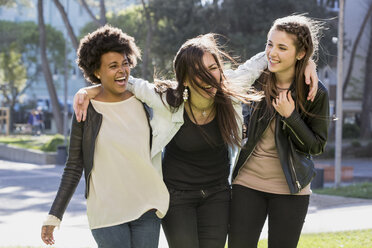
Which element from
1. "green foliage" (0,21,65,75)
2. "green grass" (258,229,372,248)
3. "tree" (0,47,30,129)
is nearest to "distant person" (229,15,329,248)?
"green grass" (258,229,372,248)

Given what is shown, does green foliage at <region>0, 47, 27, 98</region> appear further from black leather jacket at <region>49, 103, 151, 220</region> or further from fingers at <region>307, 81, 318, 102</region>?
fingers at <region>307, 81, 318, 102</region>

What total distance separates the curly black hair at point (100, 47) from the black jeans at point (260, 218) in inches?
45.1

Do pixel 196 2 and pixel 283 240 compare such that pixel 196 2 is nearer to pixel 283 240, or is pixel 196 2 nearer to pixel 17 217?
pixel 17 217

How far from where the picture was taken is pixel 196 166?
3893 millimetres

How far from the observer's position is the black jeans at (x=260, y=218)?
3.96 metres

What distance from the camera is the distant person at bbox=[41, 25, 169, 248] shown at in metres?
3.63

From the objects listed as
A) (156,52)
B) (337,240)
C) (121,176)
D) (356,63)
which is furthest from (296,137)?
(356,63)

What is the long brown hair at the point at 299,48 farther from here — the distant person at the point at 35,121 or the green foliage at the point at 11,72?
the green foliage at the point at 11,72

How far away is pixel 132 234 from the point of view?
143 inches

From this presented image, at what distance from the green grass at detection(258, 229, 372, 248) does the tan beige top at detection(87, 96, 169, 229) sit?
3.44 m

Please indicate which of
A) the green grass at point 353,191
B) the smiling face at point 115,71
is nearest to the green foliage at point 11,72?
the green grass at point 353,191

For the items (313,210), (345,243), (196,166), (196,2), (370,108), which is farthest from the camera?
(370,108)

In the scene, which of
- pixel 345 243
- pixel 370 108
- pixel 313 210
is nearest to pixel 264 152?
pixel 345 243

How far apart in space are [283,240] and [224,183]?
0.52m
